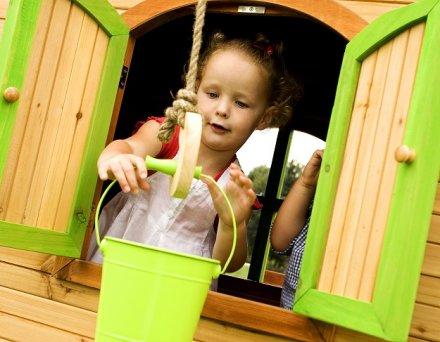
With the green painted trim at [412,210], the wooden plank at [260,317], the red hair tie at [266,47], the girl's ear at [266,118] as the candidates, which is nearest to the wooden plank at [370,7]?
the green painted trim at [412,210]

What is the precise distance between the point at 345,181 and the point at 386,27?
0.51 meters

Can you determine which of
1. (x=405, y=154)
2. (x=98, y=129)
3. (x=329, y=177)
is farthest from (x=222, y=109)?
(x=405, y=154)

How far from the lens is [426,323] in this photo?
246cm

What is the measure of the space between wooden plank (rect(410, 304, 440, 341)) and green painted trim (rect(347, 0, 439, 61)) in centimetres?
87

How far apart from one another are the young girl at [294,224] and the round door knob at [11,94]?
1.23 metres

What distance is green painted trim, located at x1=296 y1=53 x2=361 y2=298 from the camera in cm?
239

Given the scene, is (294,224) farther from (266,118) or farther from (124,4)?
(124,4)

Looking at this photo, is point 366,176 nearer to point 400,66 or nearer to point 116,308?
point 400,66

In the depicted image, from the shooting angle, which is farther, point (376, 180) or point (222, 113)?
point (222, 113)

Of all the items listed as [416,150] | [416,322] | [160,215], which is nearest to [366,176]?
[416,150]

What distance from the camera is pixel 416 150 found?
2.12m

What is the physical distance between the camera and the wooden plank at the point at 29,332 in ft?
9.52

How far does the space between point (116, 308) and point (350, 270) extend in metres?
0.76

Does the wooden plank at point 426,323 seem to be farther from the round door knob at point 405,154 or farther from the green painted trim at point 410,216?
the round door knob at point 405,154
